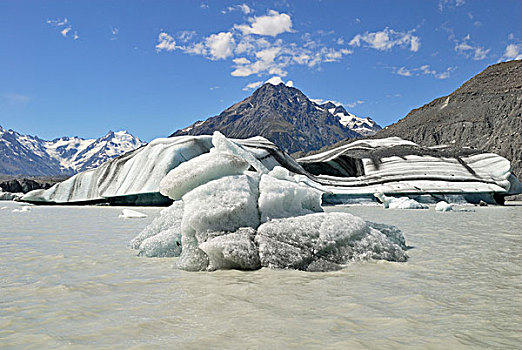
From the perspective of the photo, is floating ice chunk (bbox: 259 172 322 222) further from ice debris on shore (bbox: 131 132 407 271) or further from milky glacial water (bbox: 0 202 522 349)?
milky glacial water (bbox: 0 202 522 349)

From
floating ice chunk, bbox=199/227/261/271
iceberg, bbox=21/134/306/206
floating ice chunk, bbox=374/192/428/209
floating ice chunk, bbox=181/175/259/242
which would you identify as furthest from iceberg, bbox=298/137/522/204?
floating ice chunk, bbox=199/227/261/271

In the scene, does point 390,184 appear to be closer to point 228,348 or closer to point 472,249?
point 472,249

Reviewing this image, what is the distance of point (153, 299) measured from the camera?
279cm

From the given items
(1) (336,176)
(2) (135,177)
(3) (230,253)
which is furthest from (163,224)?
(1) (336,176)

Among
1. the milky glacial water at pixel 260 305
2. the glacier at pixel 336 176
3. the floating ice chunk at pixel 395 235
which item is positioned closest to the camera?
the milky glacial water at pixel 260 305

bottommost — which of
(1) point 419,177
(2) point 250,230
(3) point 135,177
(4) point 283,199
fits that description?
(2) point 250,230

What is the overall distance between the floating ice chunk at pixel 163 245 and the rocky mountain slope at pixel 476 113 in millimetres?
37718

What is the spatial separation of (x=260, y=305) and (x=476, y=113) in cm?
5346

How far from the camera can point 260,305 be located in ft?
8.68

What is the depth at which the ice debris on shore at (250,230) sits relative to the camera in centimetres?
389

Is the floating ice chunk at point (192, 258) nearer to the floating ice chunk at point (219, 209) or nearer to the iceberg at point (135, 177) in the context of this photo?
the floating ice chunk at point (219, 209)

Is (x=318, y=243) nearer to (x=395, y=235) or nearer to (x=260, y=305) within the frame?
(x=395, y=235)

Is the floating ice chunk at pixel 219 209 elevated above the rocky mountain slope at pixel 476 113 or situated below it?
below

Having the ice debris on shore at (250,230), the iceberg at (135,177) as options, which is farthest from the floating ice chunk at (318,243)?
the iceberg at (135,177)
